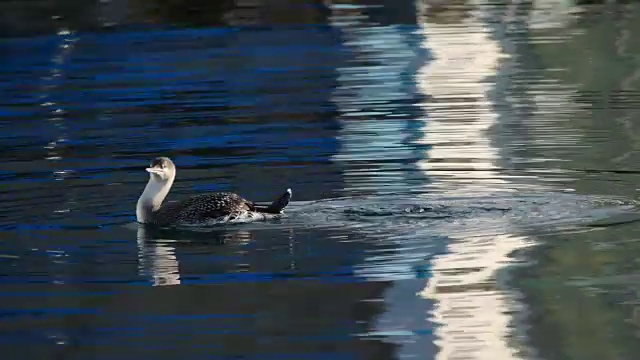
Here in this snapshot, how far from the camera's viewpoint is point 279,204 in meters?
13.4

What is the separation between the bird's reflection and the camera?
11.9m

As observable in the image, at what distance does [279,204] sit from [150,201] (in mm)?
1051

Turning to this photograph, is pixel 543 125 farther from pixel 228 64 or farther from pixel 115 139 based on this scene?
pixel 228 64

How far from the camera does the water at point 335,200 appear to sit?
10.3m

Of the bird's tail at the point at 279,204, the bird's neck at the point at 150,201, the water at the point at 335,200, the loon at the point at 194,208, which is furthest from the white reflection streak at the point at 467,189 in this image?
the bird's neck at the point at 150,201

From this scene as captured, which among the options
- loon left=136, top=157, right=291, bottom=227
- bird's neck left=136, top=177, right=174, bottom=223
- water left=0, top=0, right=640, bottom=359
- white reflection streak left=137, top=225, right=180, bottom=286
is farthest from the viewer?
bird's neck left=136, top=177, right=174, bottom=223

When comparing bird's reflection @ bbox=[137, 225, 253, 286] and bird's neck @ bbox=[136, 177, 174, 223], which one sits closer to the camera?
bird's reflection @ bbox=[137, 225, 253, 286]

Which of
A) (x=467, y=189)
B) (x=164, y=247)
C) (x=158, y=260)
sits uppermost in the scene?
(x=158, y=260)

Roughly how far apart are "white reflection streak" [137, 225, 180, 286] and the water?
0.03 meters

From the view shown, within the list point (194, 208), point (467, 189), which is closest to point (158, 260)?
point (194, 208)

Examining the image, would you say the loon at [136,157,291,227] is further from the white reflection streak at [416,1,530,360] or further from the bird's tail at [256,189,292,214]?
the white reflection streak at [416,1,530,360]

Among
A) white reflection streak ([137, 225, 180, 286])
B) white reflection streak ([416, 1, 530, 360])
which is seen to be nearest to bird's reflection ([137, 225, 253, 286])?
white reflection streak ([137, 225, 180, 286])

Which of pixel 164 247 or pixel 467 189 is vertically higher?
pixel 164 247

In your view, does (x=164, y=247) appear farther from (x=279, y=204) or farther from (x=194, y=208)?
(x=279, y=204)
